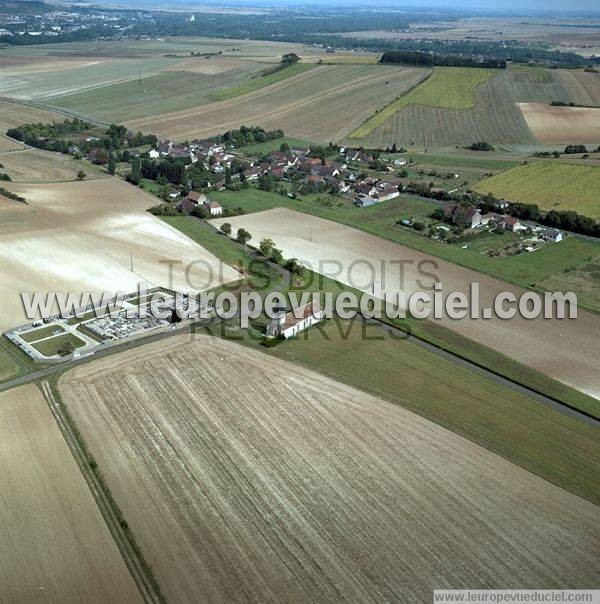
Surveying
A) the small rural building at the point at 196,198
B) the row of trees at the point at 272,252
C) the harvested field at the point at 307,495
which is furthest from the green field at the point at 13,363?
the small rural building at the point at 196,198

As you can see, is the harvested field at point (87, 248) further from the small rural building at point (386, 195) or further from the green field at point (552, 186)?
the green field at point (552, 186)

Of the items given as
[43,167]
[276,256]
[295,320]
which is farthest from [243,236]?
[43,167]

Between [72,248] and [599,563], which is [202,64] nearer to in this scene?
[72,248]

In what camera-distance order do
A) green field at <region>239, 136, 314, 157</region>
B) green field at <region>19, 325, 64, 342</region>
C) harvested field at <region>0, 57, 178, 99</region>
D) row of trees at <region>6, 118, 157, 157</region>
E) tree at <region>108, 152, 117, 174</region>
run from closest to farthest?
1. green field at <region>19, 325, 64, 342</region>
2. tree at <region>108, 152, 117, 174</region>
3. row of trees at <region>6, 118, 157, 157</region>
4. green field at <region>239, 136, 314, 157</region>
5. harvested field at <region>0, 57, 178, 99</region>

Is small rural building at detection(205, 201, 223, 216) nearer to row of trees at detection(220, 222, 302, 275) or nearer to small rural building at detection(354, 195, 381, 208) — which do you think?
row of trees at detection(220, 222, 302, 275)

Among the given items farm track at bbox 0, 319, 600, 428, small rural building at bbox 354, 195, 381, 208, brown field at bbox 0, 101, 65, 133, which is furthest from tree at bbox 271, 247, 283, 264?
brown field at bbox 0, 101, 65, 133

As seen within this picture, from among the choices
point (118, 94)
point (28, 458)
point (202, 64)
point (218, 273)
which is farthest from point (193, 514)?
point (202, 64)
